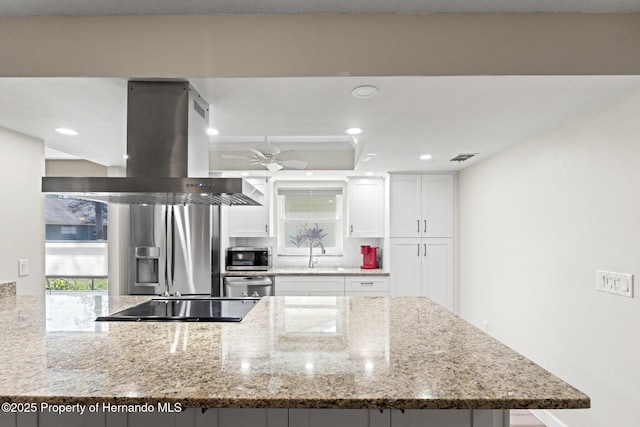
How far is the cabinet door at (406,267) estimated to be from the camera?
15.5ft

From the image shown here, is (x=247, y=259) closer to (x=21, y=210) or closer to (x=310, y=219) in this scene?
(x=310, y=219)

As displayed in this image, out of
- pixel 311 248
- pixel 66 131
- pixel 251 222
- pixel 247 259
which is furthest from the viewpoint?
pixel 311 248

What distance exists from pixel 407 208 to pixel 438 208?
0.38m

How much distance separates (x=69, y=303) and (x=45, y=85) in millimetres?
1269

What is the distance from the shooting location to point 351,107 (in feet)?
7.63

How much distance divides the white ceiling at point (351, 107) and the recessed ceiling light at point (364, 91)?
0.13ft

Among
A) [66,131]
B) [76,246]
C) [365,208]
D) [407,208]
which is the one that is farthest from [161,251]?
[407,208]

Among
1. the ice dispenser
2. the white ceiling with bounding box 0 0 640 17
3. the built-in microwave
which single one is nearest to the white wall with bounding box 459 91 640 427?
the white ceiling with bounding box 0 0 640 17

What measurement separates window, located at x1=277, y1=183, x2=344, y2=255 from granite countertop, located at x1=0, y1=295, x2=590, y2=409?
11.4 feet

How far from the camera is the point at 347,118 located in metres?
2.54

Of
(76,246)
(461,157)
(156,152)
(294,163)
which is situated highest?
(461,157)

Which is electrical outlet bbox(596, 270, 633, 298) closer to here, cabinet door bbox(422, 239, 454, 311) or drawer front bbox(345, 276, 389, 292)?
cabinet door bbox(422, 239, 454, 311)

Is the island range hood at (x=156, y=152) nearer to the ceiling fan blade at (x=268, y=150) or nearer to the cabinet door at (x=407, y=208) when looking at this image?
the ceiling fan blade at (x=268, y=150)

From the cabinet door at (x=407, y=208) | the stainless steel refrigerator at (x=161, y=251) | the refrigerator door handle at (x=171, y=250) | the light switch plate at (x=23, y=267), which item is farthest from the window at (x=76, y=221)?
the cabinet door at (x=407, y=208)
